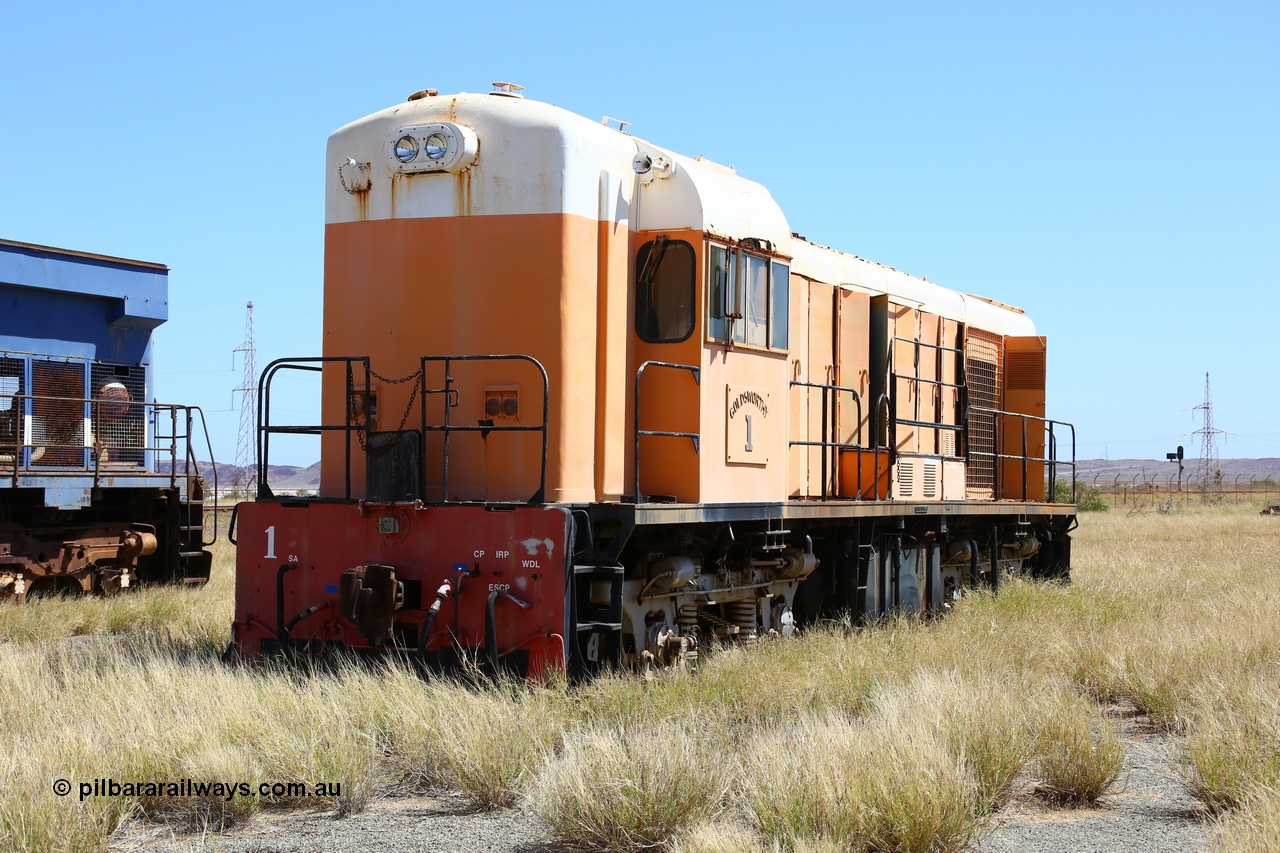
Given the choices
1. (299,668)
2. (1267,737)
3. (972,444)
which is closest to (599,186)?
(299,668)

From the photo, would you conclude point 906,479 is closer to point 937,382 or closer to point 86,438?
point 937,382

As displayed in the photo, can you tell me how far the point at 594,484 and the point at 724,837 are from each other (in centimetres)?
422

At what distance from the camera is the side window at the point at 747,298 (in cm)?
956

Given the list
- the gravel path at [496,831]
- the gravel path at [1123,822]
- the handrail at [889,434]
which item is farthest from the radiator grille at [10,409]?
the gravel path at [1123,822]

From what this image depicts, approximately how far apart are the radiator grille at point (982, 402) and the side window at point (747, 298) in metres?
5.78

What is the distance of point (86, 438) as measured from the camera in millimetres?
16828

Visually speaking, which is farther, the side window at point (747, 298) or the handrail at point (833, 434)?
the handrail at point (833, 434)

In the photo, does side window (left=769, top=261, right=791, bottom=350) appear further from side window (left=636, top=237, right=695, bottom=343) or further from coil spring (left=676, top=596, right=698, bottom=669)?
coil spring (left=676, top=596, right=698, bottom=669)

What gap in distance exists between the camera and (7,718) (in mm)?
7676

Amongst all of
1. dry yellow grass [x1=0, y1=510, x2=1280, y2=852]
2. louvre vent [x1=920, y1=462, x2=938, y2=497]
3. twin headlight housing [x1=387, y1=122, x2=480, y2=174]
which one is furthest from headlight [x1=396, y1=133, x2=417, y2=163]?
louvre vent [x1=920, y1=462, x2=938, y2=497]

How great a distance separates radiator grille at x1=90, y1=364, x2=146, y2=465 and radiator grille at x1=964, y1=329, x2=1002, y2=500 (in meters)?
10.7

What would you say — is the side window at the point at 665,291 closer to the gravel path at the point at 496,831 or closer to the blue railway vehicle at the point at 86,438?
the gravel path at the point at 496,831

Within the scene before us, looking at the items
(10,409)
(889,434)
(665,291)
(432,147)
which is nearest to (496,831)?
(665,291)

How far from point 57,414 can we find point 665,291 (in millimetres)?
10583
